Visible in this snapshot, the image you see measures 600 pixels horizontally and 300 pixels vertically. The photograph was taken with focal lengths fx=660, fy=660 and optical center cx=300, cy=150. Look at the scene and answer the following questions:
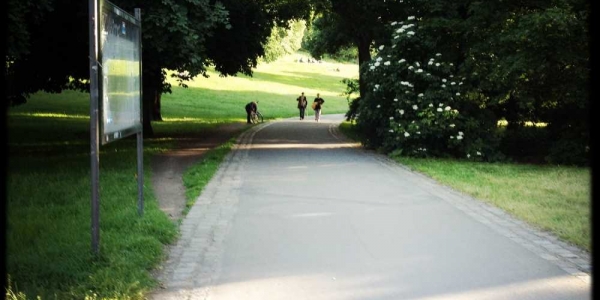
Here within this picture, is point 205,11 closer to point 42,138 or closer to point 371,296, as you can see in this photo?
point 42,138

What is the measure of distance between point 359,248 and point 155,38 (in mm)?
9170

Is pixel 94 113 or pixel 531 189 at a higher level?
pixel 94 113

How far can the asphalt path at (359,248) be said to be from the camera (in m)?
5.73

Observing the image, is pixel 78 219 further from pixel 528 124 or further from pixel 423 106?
pixel 528 124

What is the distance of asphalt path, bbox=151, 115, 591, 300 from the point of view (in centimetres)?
573

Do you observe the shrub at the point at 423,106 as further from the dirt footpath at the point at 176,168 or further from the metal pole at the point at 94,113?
the metal pole at the point at 94,113

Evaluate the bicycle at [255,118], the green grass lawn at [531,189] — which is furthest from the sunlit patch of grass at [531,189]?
the bicycle at [255,118]

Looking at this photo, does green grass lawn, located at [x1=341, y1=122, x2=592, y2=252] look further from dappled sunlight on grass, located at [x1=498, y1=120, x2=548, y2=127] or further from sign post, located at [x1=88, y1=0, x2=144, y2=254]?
sign post, located at [x1=88, y1=0, x2=144, y2=254]

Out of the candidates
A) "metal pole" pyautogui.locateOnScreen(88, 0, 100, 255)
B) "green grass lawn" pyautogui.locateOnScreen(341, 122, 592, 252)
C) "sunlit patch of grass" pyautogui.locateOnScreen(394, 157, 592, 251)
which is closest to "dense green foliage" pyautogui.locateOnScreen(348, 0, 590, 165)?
"green grass lawn" pyautogui.locateOnScreen(341, 122, 592, 252)

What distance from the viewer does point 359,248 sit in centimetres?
720

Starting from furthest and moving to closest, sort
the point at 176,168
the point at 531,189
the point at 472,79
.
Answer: the point at 472,79 → the point at 176,168 → the point at 531,189

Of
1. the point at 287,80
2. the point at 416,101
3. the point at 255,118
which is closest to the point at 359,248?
the point at 416,101

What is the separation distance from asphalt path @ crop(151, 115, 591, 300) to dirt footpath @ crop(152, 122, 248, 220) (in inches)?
18.4

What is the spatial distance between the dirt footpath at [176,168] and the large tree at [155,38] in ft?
7.12
